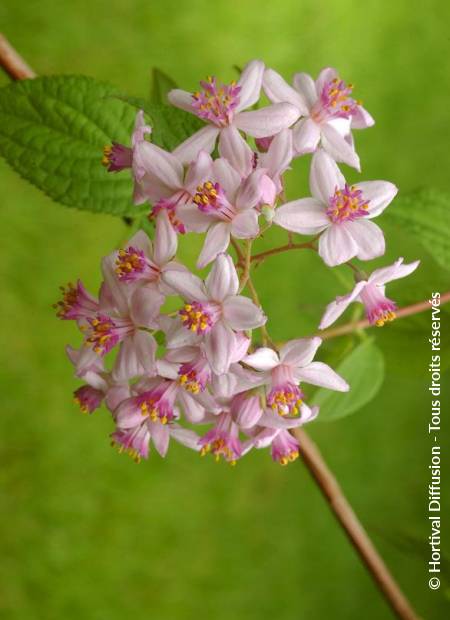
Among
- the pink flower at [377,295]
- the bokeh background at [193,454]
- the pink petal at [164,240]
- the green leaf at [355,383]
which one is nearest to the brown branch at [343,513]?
the green leaf at [355,383]

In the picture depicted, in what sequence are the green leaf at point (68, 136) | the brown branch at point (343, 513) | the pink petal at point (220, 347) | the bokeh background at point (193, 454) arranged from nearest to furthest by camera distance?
the pink petal at point (220, 347) < the green leaf at point (68, 136) < the brown branch at point (343, 513) < the bokeh background at point (193, 454)

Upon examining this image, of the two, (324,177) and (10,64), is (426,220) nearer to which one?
(324,177)

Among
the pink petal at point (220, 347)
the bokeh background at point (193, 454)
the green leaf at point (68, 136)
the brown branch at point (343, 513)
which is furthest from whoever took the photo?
the bokeh background at point (193, 454)

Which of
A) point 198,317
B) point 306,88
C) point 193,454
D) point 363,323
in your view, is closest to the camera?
point 198,317

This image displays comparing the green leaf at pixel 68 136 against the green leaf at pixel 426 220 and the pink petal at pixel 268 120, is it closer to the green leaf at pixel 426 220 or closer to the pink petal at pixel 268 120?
the pink petal at pixel 268 120

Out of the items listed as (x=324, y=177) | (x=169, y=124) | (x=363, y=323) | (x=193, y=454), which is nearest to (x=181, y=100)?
(x=169, y=124)
